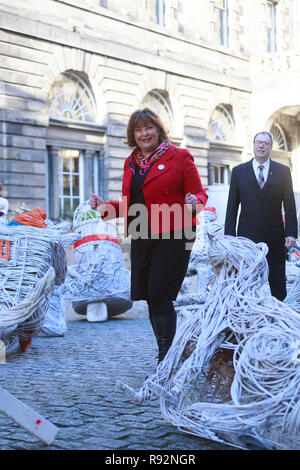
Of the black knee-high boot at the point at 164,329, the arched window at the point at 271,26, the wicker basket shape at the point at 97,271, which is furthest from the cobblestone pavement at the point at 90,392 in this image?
the arched window at the point at 271,26

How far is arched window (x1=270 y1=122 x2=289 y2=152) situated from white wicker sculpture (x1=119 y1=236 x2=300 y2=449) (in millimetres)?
21250

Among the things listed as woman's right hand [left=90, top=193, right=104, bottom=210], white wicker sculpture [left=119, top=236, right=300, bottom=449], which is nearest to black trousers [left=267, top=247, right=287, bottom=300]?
woman's right hand [left=90, top=193, right=104, bottom=210]

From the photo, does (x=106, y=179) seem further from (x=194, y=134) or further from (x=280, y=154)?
(x=280, y=154)

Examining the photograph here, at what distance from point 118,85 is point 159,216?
13.5 meters

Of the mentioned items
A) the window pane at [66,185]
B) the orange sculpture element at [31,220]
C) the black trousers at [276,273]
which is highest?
the window pane at [66,185]

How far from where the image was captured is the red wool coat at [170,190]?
13.4 feet

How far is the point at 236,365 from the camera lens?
9.69 ft

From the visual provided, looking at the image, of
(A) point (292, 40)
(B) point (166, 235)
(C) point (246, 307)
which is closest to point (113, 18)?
(A) point (292, 40)

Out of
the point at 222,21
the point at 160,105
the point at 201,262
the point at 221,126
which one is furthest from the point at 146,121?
the point at 222,21

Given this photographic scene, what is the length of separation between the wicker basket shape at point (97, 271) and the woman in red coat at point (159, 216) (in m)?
3.97

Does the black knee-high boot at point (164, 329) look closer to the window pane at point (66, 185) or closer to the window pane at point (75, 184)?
the window pane at point (66, 185)

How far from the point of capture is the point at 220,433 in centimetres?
274

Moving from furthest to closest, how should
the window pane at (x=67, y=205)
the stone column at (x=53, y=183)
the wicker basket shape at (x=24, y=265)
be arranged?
1. the window pane at (x=67, y=205)
2. the stone column at (x=53, y=183)
3. the wicker basket shape at (x=24, y=265)

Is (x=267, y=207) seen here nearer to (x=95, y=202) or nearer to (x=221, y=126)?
(x=95, y=202)
